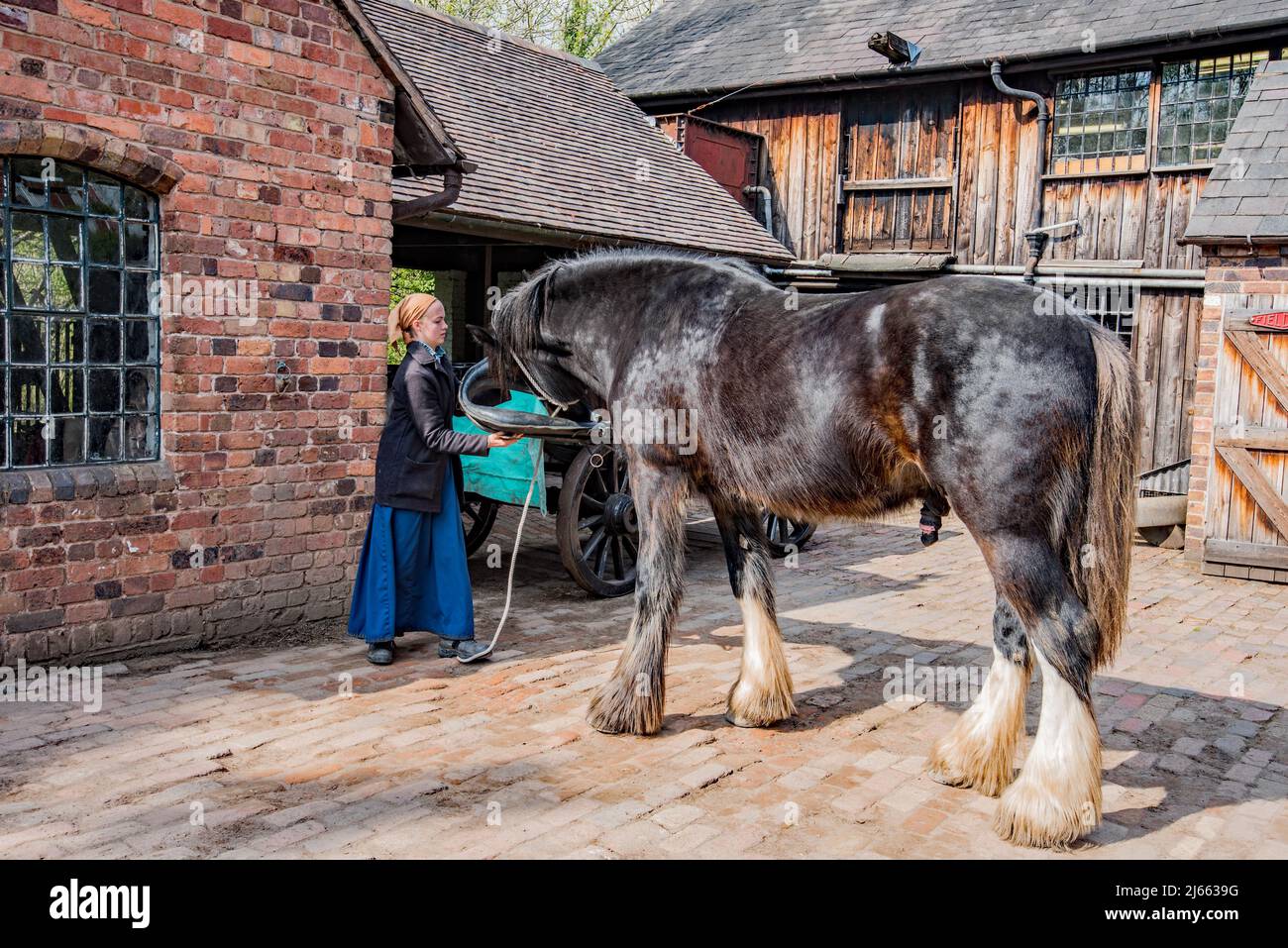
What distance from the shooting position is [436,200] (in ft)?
25.0

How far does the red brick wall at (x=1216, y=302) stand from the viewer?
29.1 feet

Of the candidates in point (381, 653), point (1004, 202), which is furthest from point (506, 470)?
point (1004, 202)

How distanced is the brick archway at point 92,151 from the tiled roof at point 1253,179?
26.2 ft

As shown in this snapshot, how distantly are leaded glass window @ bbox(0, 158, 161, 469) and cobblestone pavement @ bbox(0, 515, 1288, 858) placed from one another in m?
1.25

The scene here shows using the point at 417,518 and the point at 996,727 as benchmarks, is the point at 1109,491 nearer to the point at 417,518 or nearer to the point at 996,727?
the point at 996,727

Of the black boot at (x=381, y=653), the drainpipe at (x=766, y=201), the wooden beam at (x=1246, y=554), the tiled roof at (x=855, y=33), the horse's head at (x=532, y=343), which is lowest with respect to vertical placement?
the black boot at (x=381, y=653)

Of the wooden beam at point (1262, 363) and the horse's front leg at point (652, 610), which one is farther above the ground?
the wooden beam at point (1262, 363)

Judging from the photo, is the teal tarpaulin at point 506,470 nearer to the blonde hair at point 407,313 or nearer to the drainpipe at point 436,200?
the blonde hair at point 407,313

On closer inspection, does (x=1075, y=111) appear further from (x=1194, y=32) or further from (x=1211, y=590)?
(x=1211, y=590)

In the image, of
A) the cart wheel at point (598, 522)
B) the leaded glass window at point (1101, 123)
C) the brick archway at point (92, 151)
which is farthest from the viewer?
the leaded glass window at point (1101, 123)

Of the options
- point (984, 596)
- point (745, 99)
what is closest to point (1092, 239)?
point (745, 99)

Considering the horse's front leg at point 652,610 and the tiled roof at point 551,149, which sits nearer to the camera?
the horse's front leg at point 652,610

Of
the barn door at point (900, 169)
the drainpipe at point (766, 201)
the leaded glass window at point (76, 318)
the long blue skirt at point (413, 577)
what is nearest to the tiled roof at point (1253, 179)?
the barn door at point (900, 169)

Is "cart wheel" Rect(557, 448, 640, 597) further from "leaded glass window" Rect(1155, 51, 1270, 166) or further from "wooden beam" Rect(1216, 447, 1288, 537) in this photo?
"leaded glass window" Rect(1155, 51, 1270, 166)
